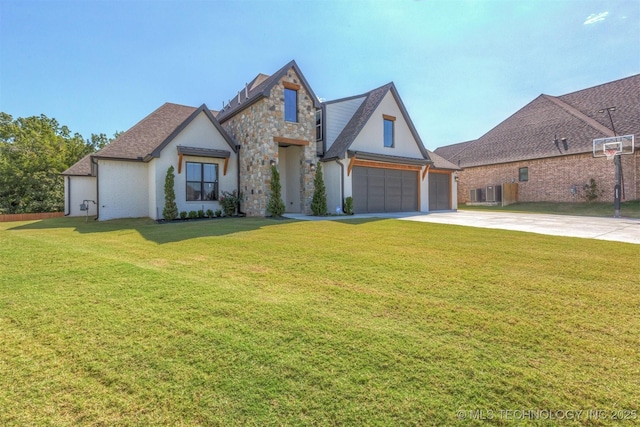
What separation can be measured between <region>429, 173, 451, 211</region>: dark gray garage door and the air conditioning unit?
798 centimetres

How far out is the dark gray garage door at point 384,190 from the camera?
Answer: 52.5 feet

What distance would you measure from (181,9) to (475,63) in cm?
1292

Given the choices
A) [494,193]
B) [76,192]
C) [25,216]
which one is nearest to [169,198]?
[76,192]

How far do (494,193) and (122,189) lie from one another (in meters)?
27.2

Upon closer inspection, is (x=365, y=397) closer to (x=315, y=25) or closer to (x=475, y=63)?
(x=315, y=25)

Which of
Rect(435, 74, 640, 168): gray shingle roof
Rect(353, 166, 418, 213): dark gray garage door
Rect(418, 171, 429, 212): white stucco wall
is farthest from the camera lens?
Rect(435, 74, 640, 168): gray shingle roof

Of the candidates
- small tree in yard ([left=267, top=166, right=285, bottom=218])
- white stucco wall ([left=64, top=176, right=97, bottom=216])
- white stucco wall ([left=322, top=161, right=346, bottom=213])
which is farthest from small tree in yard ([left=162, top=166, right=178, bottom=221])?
white stucco wall ([left=64, top=176, right=97, bottom=216])

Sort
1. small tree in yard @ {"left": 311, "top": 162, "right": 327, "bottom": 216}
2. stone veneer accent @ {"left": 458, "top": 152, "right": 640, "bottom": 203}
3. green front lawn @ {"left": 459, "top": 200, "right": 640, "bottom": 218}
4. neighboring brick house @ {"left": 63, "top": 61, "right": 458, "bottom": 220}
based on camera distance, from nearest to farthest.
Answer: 1. neighboring brick house @ {"left": 63, "top": 61, "right": 458, "bottom": 220}
2. small tree in yard @ {"left": 311, "top": 162, "right": 327, "bottom": 216}
3. green front lawn @ {"left": 459, "top": 200, "right": 640, "bottom": 218}
4. stone veneer accent @ {"left": 458, "top": 152, "right": 640, "bottom": 203}

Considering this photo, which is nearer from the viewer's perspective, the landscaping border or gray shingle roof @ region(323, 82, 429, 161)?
gray shingle roof @ region(323, 82, 429, 161)

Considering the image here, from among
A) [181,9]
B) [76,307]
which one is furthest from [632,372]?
[181,9]

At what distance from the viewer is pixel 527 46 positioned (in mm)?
14211

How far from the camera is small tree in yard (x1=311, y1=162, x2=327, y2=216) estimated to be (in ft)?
47.4

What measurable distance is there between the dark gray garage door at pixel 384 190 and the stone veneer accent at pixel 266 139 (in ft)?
8.55

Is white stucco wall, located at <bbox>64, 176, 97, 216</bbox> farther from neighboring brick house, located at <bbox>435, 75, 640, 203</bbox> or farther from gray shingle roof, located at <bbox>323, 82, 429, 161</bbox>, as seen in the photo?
neighboring brick house, located at <bbox>435, 75, 640, 203</bbox>
